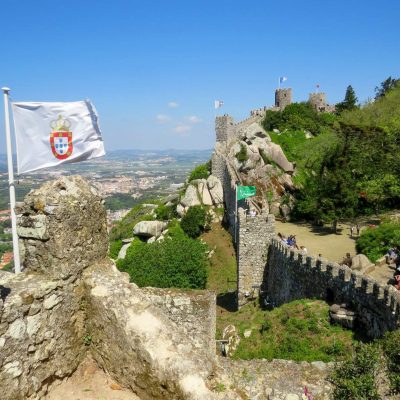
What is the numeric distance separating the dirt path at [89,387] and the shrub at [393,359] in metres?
3.95

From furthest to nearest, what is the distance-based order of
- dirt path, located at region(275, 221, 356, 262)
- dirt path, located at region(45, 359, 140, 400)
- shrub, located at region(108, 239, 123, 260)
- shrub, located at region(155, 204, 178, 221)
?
shrub, located at region(155, 204, 178, 221), shrub, located at region(108, 239, 123, 260), dirt path, located at region(275, 221, 356, 262), dirt path, located at region(45, 359, 140, 400)

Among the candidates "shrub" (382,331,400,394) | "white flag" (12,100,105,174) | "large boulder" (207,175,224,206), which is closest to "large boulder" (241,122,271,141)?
"large boulder" (207,175,224,206)

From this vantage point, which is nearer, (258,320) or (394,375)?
(394,375)

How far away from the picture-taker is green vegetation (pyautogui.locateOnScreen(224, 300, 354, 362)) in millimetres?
9578

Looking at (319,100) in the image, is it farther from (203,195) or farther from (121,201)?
(121,201)

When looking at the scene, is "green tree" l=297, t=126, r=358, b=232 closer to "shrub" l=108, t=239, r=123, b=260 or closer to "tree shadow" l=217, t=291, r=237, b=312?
"tree shadow" l=217, t=291, r=237, b=312

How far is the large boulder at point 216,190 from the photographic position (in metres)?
28.2

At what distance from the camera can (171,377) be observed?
3.58 metres

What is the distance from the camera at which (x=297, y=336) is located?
1037cm

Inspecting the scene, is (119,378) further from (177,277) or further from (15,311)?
(177,277)

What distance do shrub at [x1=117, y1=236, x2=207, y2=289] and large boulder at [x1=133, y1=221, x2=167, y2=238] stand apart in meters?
7.34

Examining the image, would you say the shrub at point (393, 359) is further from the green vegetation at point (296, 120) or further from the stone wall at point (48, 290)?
the green vegetation at point (296, 120)

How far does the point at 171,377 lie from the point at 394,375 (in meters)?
3.92

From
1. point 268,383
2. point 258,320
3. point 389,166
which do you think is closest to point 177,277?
point 258,320
